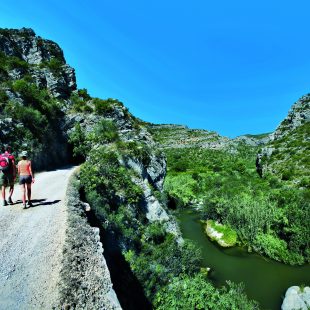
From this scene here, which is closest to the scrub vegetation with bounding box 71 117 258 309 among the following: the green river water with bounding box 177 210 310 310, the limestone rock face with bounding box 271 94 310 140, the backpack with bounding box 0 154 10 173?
the green river water with bounding box 177 210 310 310

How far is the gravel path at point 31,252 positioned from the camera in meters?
7.61

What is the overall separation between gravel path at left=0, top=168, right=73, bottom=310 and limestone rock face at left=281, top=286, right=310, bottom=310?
60.1 ft

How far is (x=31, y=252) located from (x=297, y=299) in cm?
2011

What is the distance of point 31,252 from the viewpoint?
9664mm

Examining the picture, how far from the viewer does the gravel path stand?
761 cm

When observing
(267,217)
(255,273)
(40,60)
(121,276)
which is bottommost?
(255,273)

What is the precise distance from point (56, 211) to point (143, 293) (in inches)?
256

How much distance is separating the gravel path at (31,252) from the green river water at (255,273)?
62.1 ft

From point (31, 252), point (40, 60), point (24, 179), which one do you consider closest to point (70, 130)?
point (40, 60)

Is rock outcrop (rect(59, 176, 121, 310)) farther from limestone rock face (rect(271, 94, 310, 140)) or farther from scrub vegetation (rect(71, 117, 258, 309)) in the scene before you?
limestone rock face (rect(271, 94, 310, 140))

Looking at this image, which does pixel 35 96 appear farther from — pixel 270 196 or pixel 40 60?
pixel 270 196

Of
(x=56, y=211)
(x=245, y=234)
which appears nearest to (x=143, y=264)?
(x=56, y=211)

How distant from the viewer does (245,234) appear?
112 ft

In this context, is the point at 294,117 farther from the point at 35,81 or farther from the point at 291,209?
the point at 35,81
